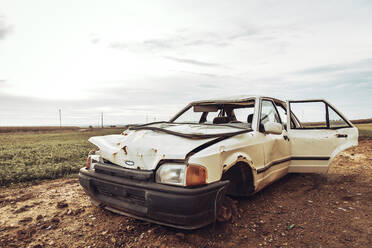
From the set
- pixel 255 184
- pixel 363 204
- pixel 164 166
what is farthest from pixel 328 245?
pixel 164 166

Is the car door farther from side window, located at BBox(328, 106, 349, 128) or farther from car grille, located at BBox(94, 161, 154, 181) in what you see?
car grille, located at BBox(94, 161, 154, 181)

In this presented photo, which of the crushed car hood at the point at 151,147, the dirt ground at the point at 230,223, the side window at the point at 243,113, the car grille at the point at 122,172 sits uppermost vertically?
the side window at the point at 243,113

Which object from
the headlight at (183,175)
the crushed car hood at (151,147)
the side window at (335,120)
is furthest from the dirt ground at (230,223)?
the side window at (335,120)

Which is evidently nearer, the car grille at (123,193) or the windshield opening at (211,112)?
the car grille at (123,193)

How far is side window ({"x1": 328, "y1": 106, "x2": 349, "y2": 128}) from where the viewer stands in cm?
408

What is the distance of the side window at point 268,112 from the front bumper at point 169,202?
5.11 ft

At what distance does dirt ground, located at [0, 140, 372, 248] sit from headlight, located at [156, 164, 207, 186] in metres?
0.60

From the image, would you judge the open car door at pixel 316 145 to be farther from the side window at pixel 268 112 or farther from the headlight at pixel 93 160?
the headlight at pixel 93 160

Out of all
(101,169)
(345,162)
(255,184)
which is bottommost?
(345,162)

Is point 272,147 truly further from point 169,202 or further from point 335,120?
point 169,202

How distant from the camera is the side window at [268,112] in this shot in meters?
3.38

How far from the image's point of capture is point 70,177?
520 cm

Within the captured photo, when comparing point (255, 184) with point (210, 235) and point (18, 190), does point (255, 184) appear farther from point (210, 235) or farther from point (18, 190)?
point (18, 190)

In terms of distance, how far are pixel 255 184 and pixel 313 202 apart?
1139mm
